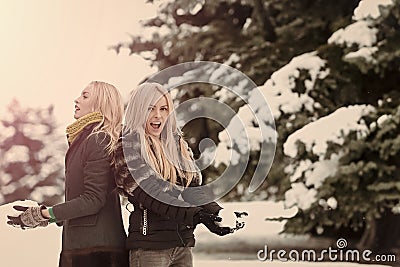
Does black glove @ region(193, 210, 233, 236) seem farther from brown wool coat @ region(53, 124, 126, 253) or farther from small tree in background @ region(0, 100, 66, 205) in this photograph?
small tree in background @ region(0, 100, 66, 205)

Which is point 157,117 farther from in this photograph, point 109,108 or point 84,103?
point 84,103

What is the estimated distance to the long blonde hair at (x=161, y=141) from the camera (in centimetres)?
203

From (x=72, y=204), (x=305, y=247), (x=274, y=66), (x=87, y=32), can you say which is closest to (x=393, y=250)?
(x=305, y=247)

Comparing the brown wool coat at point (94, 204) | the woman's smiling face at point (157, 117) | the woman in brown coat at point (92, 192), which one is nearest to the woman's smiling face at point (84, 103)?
the woman in brown coat at point (92, 192)

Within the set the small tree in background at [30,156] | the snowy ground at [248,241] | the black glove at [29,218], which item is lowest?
the snowy ground at [248,241]

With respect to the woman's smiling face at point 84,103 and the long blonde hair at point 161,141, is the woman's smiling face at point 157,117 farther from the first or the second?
the woman's smiling face at point 84,103

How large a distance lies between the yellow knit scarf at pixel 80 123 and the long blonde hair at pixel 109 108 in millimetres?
20

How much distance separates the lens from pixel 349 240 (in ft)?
6.61

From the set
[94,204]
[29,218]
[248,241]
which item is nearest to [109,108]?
[94,204]

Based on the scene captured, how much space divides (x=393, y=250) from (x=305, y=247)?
30cm

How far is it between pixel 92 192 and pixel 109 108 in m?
0.31

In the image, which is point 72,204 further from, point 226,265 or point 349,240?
point 349,240

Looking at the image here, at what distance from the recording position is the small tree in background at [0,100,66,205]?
6.93 feet

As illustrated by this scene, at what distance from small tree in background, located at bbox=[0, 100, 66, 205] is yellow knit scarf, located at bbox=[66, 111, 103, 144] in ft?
0.14
